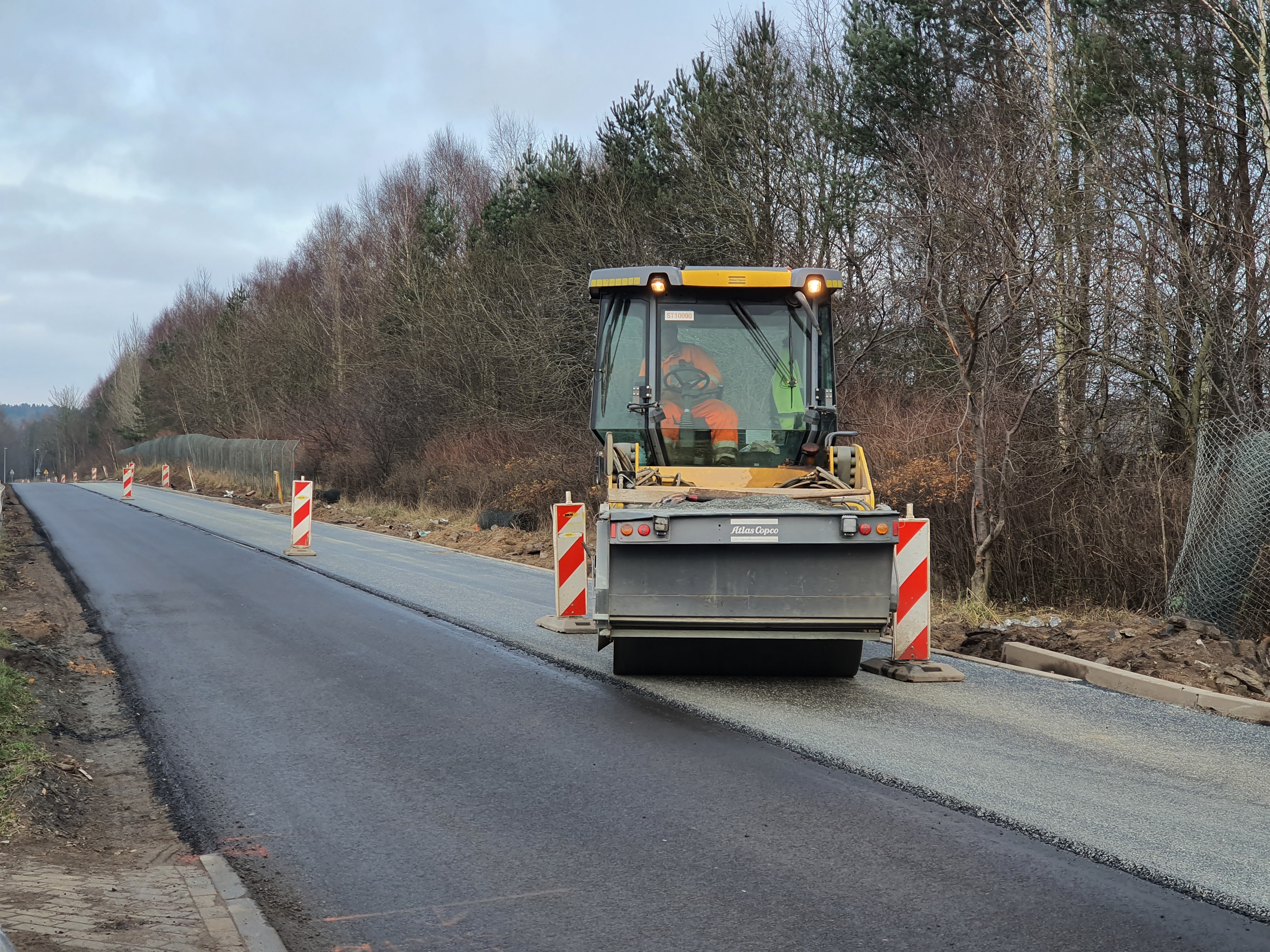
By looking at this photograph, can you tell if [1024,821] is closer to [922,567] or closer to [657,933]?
[657,933]

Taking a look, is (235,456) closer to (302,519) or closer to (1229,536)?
(302,519)

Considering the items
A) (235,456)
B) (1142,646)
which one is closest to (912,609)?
(1142,646)

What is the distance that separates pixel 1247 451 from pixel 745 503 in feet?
17.0

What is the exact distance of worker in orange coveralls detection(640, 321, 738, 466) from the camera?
9.59 meters

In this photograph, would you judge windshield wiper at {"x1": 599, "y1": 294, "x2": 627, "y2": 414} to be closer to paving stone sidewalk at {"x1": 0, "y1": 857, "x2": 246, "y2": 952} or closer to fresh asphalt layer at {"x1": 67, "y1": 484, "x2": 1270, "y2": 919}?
fresh asphalt layer at {"x1": 67, "y1": 484, "x2": 1270, "y2": 919}

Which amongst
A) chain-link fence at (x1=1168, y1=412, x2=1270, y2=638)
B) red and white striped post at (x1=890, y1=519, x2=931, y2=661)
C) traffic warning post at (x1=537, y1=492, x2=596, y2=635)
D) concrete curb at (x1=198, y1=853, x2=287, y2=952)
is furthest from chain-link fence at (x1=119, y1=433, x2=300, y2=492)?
concrete curb at (x1=198, y1=853, x2=287, y2=952)

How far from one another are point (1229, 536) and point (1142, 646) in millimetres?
1752

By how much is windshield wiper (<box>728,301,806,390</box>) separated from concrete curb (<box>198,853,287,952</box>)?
20.0 feet

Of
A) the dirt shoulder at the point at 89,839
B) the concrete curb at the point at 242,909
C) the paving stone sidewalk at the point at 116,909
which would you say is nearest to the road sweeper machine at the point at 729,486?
the dirt shoulder at the point at 89,839

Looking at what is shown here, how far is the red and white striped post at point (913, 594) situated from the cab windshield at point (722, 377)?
128 centimetres

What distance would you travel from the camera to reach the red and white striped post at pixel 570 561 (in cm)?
1055

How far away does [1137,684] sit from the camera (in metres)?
8.30

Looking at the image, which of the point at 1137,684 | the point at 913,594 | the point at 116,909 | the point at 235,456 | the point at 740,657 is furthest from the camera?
the point at 235,456

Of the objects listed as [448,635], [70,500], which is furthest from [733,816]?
[70,500]
